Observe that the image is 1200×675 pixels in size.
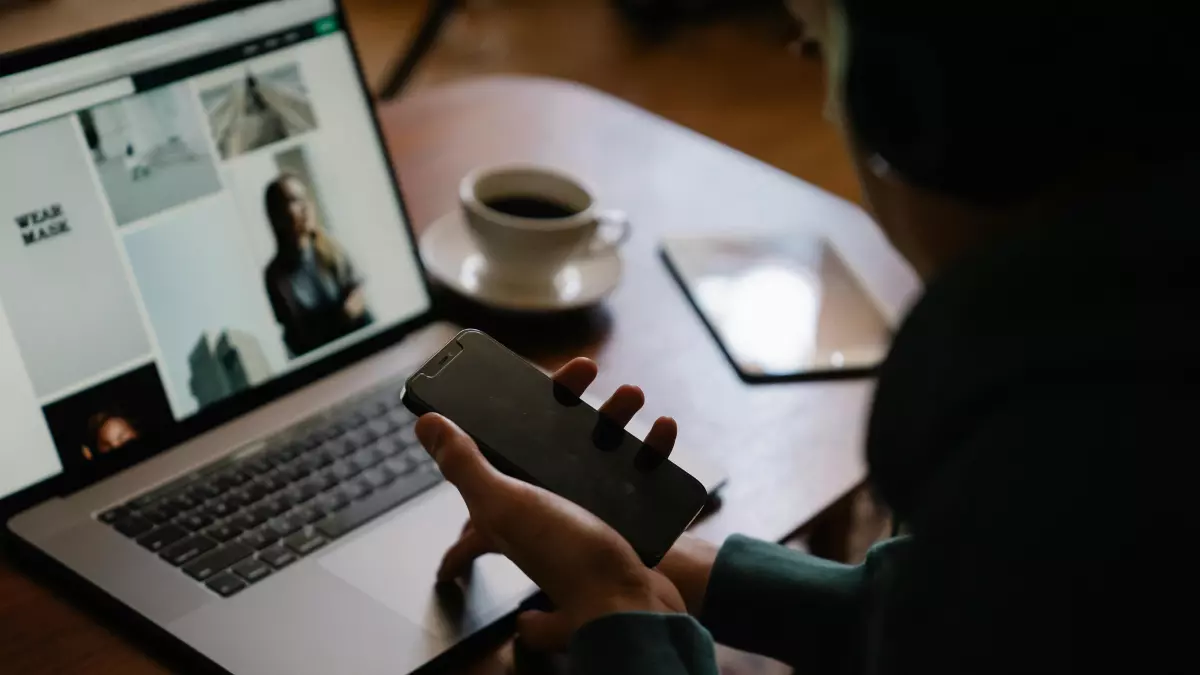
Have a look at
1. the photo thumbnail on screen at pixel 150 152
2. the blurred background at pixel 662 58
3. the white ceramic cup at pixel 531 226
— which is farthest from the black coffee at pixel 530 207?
the blurred background at pixel 662 58

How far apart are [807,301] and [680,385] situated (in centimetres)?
16

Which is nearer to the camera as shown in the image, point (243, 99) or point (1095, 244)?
point (1095, 244)

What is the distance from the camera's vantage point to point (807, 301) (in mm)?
924

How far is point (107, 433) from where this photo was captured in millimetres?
707

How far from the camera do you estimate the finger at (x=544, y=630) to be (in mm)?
594

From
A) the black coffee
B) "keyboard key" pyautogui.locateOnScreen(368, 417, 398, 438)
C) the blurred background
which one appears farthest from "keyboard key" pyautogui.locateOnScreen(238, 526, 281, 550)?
the blurred background

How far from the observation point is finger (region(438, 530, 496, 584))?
0.64m

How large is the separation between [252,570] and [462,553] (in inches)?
4.5

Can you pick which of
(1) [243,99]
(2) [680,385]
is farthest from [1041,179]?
(1) [243,99]

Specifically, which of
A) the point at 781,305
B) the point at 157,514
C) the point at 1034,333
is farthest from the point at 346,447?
the point at 1034,333

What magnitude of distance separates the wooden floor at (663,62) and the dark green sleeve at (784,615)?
1717mm

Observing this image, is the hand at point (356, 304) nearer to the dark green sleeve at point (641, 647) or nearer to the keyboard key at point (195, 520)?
the keyboard key at point (195, 520)

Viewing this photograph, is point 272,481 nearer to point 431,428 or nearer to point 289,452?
point 289,452

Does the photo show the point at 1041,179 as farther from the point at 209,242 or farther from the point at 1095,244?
the point at 209,242
